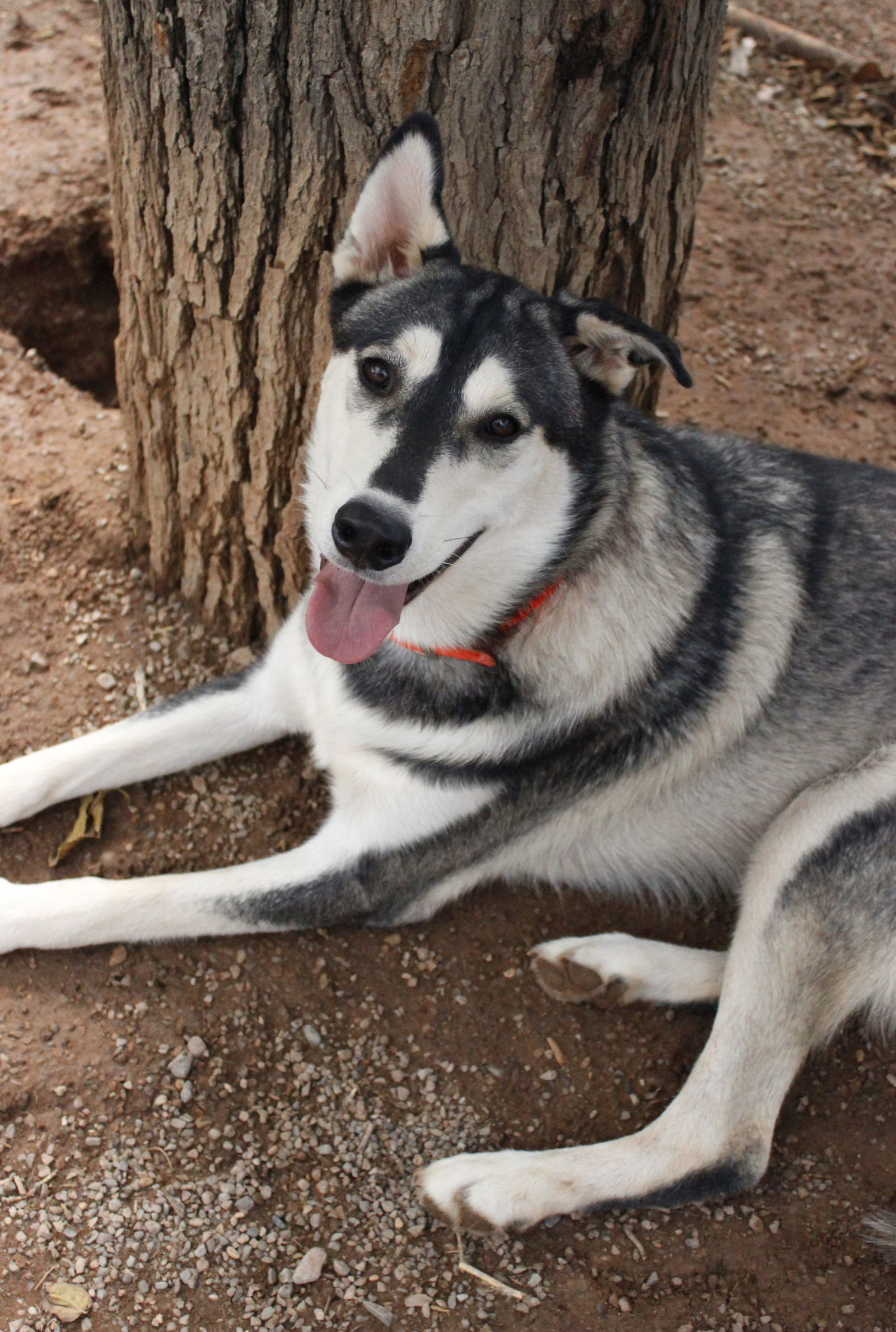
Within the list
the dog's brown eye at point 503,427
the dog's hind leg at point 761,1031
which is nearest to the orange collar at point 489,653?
the dog's brown eye at point 503,427

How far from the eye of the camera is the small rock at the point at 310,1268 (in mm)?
2607

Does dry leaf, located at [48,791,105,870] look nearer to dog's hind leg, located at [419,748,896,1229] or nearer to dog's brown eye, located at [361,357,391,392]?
dog's hind leg, located at [419,748,896,1229]

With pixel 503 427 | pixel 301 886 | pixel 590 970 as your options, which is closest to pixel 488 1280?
pixel 590 970

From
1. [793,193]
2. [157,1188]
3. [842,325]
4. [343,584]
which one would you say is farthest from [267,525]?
[793,193]

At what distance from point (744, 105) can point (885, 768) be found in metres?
4.58

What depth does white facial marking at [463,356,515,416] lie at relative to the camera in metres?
2.42

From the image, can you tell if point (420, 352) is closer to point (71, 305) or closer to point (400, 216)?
point (400, 216)

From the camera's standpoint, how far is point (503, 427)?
2.45 meters

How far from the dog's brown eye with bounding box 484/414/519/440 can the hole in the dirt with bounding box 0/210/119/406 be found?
2.78 m

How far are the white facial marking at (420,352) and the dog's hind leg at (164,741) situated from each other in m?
1.16

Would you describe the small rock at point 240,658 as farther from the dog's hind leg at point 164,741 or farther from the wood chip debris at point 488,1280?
the wood chip debris at point 488,1280

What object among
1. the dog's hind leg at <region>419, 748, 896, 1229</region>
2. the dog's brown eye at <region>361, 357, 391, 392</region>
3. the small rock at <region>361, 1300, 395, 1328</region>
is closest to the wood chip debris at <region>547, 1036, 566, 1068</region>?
the dog's hind leg at <region>419, 748, 896, 1229</region>

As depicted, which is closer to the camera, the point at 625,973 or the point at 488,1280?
the point at 488,1280

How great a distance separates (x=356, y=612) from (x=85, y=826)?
1336mm
